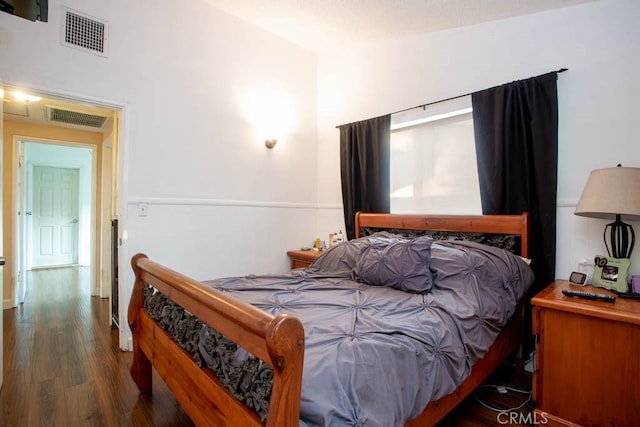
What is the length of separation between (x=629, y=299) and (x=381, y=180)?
1.97 m

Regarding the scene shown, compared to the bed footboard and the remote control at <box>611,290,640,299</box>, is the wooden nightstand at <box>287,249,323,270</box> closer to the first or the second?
the bed footboard

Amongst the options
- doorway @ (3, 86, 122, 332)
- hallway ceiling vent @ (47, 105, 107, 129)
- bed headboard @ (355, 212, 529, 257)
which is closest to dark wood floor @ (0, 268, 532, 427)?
doorway @ (3, 86, 122, 332)

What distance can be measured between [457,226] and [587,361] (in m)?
1.19

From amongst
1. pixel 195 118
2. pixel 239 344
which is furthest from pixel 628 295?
pixel 195 118

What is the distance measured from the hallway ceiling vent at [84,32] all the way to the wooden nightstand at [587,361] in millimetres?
3370

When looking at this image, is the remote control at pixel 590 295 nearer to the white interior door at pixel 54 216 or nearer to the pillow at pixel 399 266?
the pillow at pixel 399 266

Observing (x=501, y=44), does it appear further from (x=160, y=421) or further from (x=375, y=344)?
(x=160, y=421)

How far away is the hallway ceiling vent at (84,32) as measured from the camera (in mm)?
2321

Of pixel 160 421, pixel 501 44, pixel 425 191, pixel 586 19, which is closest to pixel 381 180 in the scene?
pixel 425 191

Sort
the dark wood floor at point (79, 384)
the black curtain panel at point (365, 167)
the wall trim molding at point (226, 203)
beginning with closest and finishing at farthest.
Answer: the dark wood floor at point (79, 384) → the wall trim molding at point (226, 203) → the black curtain panel at point (365, 167)

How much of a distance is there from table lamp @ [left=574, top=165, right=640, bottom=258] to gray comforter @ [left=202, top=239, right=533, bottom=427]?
49cm

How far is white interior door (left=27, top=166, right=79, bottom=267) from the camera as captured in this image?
6426 millimetres

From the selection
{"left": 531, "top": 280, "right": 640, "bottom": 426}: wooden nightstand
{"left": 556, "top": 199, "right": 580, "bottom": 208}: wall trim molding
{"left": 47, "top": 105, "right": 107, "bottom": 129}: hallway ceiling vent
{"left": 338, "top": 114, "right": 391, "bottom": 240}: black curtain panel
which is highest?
{"left": 47, "top": 105, "right": 107, "bottom": 129}: hallway ceiling vent

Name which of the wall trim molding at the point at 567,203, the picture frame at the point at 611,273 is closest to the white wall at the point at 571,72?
the wall trim molding at the point at 567,203
